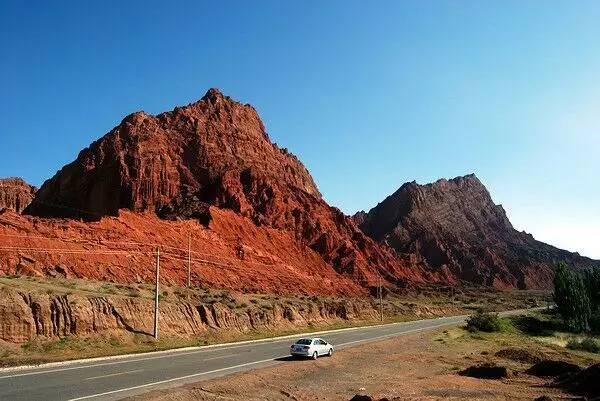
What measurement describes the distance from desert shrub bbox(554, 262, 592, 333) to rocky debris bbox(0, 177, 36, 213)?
117 metres

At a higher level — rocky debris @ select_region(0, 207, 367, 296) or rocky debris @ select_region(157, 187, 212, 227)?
rocky debris @ select_region(157, 187, 212, 227)

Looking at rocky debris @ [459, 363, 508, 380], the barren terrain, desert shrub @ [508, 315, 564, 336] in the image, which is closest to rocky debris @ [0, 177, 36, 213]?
desert shrub @ [508, 315, 564, 336]

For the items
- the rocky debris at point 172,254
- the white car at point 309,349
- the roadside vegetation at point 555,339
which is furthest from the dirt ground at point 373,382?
the rocky debris at point 172,254

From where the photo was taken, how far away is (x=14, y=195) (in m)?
141

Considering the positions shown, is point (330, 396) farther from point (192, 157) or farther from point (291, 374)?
point (192, 157)

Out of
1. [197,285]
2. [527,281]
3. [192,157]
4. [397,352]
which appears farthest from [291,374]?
[527,281]

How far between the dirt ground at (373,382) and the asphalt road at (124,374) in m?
1.59

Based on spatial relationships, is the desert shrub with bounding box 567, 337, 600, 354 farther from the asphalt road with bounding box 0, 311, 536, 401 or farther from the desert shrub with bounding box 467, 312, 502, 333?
the asphalt road with bounding box 0, 311, 536, 401

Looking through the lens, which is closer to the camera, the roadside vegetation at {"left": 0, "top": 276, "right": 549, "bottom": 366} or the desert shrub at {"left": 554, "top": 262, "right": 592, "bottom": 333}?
the roadside vegetation at {"left": 0, "top": 276, "right": 549, "bottom": 366}

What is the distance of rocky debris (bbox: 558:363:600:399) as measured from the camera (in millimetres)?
20359

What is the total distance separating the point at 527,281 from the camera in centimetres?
17975

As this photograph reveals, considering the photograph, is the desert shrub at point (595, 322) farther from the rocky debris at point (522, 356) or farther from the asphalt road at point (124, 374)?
the asphalt road at point (124, 374)

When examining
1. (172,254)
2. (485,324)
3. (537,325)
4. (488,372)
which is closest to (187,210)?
(172,254)

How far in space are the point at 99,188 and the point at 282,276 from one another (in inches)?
1427
